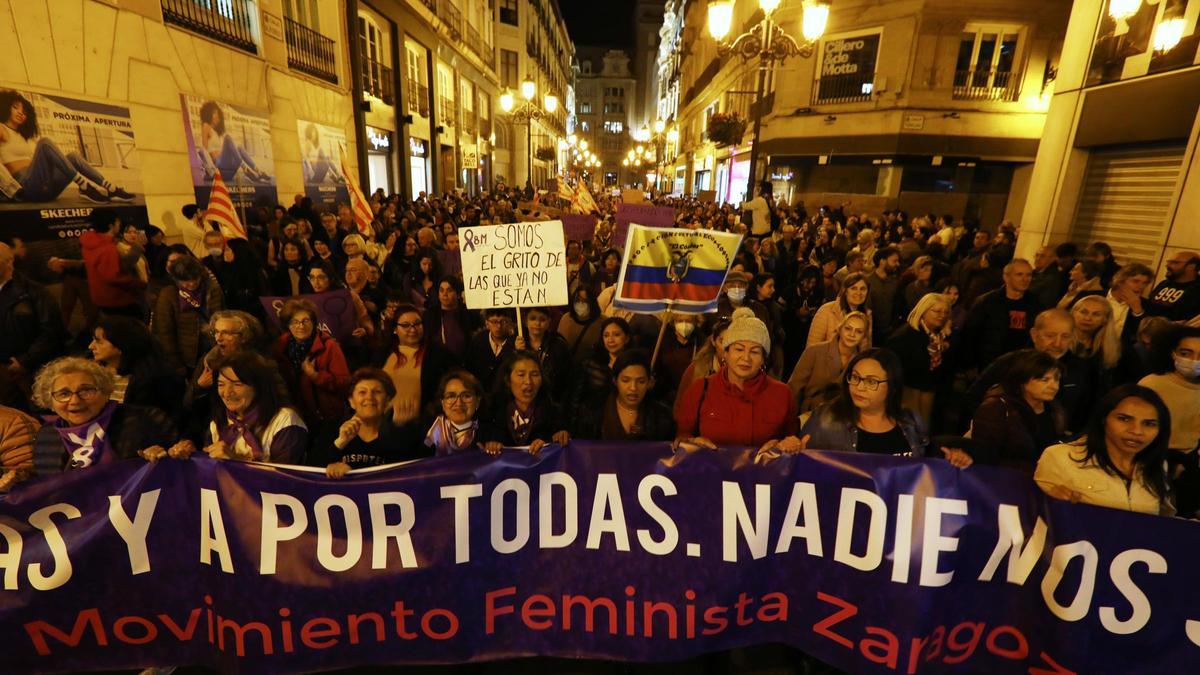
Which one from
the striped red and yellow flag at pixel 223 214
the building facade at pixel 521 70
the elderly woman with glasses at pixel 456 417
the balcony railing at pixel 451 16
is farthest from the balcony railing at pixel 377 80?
the elderly woman with glasses at pixel 456 417

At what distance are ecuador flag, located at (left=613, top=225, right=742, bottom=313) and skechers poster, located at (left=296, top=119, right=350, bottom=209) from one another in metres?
11.7

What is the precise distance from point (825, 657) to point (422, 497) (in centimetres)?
210

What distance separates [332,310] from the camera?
5.08 metres

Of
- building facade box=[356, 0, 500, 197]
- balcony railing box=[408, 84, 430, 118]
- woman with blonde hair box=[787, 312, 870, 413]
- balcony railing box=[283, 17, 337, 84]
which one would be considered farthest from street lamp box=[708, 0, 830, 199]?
balcony railing box=[408, 84, 430, 118]

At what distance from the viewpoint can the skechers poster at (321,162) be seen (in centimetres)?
1383

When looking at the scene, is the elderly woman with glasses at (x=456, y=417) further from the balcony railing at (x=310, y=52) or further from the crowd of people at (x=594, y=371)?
the balcony railing at (x=310, y=52)

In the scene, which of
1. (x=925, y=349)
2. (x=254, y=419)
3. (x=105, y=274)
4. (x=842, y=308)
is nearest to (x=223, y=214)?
(x=105, y=274)

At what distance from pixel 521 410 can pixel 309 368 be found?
1813 millimetres

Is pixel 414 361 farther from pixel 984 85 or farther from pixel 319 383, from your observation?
pixel 984 85

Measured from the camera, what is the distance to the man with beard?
5297 mm

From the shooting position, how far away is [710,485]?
2738 millimetres

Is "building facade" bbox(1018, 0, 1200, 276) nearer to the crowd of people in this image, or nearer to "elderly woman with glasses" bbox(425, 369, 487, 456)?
the crowd of people

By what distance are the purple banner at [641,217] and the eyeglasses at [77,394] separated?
18.5ft

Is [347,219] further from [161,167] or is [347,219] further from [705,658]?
[705,658]
